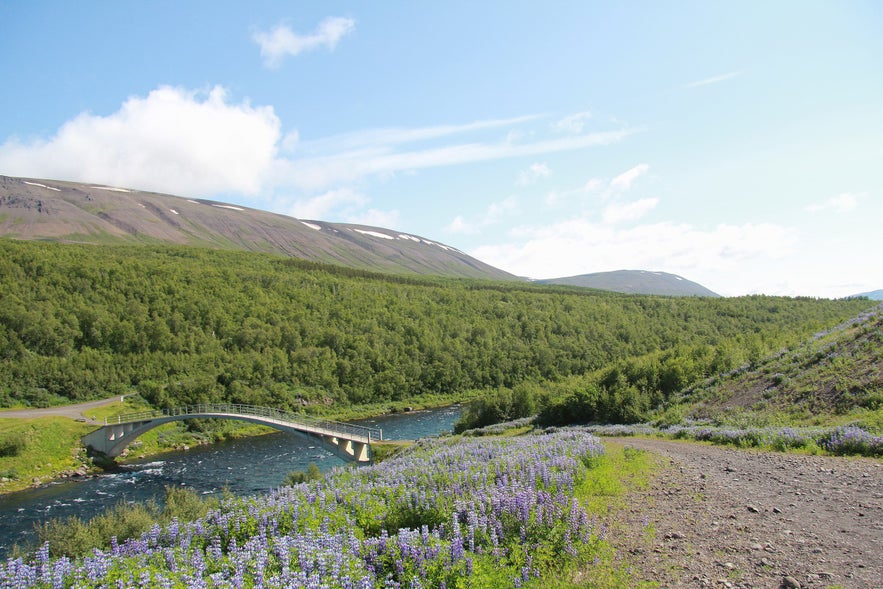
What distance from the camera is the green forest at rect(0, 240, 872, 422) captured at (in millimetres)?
68375

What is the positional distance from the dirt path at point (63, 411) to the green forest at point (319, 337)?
12.4ft

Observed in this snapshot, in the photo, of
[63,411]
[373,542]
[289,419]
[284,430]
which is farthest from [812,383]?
[63,411]

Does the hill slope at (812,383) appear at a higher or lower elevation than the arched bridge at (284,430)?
higher

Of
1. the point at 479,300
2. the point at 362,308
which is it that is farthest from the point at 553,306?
the point at 362,308

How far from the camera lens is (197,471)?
48.7 metres

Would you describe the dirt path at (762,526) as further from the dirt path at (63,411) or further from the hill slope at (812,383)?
the dirt path at (63,411)

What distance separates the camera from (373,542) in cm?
815

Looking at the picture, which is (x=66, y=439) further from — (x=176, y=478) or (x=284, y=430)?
(x=284, y=430)

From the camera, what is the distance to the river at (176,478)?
35875 millimetres

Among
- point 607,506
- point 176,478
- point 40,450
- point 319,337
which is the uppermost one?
point 319,337

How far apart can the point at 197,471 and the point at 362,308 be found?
76437 millimetres

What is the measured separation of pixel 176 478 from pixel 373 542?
1836 inches

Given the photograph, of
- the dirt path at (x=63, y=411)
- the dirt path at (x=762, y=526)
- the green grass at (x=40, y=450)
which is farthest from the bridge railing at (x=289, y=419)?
the dirt path at (x=762, y=526)

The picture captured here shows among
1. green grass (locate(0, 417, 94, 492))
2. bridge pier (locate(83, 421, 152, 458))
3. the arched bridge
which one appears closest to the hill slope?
the arched bridge
